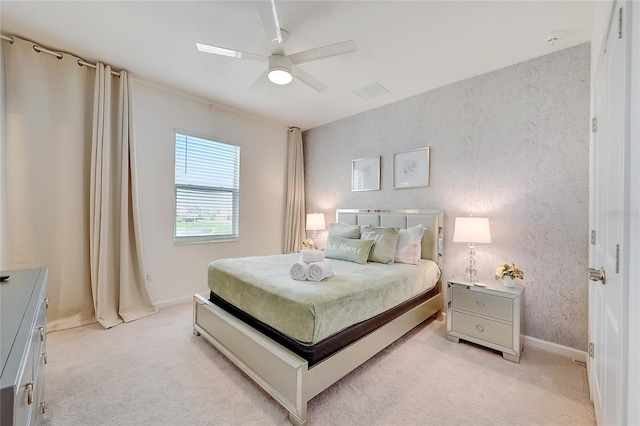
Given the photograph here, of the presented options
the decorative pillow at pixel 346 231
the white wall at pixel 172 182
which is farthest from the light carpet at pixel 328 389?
the decorative pillow at pixel 346 231

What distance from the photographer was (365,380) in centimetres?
194

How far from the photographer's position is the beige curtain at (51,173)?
243cm

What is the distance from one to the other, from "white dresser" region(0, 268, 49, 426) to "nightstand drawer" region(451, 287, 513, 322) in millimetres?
2834

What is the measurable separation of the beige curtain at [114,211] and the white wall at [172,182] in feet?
0.61

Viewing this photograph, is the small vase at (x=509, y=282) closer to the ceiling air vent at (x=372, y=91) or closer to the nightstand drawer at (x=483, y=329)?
the nightstand drawer at (x=483, y=329)

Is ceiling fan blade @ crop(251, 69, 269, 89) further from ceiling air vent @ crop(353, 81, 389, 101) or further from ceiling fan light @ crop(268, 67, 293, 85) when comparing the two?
ceiling air vent @ crop(353, 81, 389, 101)

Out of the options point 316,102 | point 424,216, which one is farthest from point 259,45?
point 424,216

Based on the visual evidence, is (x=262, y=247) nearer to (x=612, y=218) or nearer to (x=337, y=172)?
(x=337, y=172)

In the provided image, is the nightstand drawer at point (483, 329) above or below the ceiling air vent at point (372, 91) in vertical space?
below

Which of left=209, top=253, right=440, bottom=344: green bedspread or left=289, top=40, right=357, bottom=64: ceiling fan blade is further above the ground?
left=289, top=40, right=357, bottom=64: ceiling fan blade

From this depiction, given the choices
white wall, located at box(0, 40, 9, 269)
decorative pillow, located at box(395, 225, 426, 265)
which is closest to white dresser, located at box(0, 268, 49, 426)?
white wall, located at box(0, 40, 9, 269)

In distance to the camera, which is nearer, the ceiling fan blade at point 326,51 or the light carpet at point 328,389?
the light carpet at point 328,389

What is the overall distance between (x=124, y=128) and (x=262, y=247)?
8.19 feet

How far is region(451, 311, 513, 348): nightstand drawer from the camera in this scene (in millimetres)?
2262
